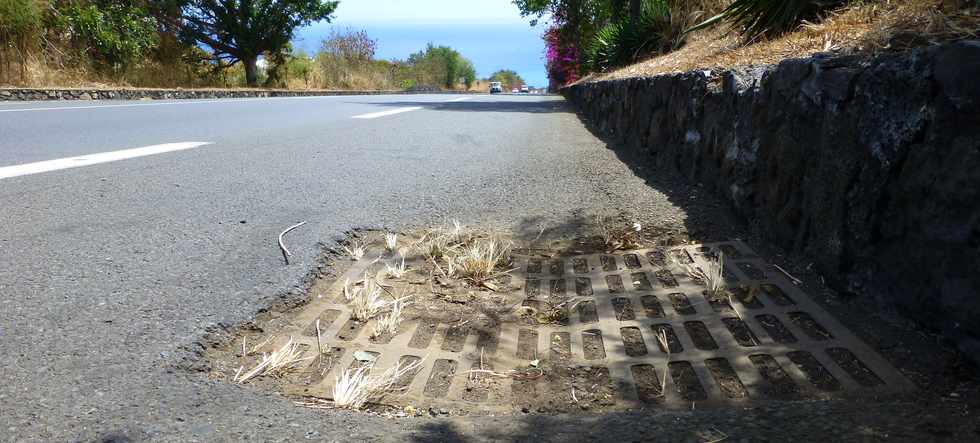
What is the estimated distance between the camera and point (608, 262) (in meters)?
2.78

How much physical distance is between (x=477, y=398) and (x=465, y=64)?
81880 millimetres

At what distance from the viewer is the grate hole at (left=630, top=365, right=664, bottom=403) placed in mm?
1683

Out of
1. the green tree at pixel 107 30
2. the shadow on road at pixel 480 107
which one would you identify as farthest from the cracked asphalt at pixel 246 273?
the green tree at pixel 107 30

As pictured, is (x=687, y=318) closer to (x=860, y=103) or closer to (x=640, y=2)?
(x=860, y=103)

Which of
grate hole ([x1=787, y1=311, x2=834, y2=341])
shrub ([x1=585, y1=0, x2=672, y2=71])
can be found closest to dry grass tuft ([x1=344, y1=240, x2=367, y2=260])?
grate hole ([x1=787, y1=311, x2=834, y2=341])

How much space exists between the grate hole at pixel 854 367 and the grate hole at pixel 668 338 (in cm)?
42

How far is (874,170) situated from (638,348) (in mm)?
888

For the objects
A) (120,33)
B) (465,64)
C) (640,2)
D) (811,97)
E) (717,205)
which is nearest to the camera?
(811,97)

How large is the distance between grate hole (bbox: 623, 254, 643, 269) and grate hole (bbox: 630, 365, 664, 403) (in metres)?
0.89

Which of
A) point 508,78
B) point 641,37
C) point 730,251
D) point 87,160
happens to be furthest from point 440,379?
point 508,78

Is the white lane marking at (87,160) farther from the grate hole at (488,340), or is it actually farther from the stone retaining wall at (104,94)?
the stone retaining wall at (104,94)

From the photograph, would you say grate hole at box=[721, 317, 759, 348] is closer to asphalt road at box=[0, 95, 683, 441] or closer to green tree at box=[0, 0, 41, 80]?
asphalt road at box=[0, 95, 683, 441]

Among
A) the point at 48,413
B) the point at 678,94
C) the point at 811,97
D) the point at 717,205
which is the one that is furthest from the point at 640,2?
the point at 48,413

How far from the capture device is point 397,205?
351 cm
